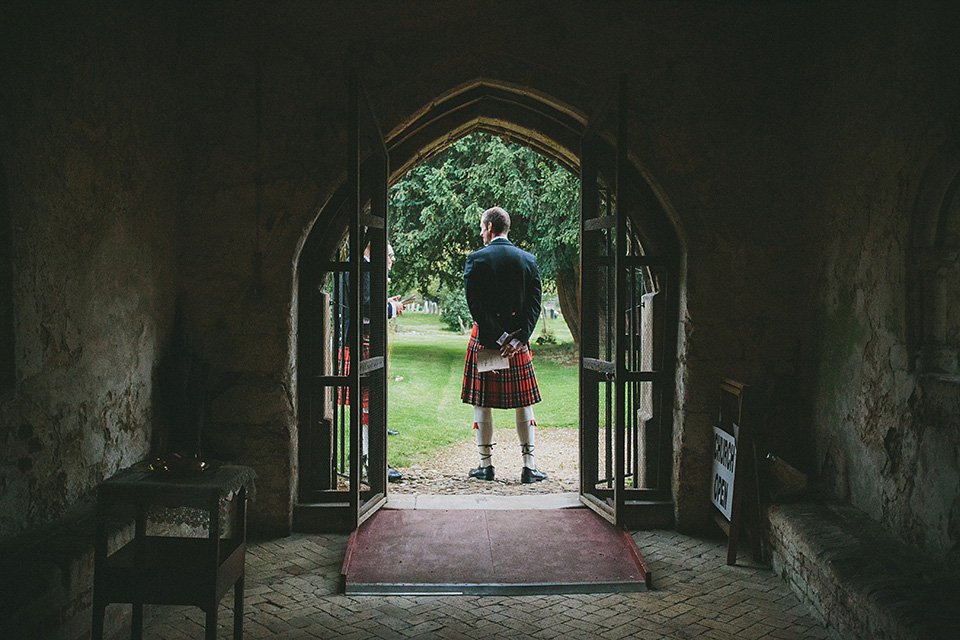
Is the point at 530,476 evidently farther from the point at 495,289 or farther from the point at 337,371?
the point at 337,371

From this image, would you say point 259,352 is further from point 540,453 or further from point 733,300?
point 540,453

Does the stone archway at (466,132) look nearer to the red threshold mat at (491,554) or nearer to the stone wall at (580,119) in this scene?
the stone wall at (580,119)

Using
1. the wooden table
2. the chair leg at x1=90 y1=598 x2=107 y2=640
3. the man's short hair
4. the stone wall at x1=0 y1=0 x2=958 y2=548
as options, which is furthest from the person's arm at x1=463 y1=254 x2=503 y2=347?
the chair leg at x1=90 y1=598 x2=107 y2=640

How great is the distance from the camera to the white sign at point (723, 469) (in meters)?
3.88

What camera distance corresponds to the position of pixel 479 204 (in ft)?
44.1

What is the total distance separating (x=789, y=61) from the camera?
14.1ft

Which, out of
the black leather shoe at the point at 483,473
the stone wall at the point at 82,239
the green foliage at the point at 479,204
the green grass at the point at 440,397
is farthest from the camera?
the green foliage at the point at 479,204

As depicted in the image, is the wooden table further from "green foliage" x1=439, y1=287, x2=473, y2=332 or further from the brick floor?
"green foliage" x1=439, y1=287, x2=473, y2=332

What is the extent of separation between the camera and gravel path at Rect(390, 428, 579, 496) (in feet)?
17.9

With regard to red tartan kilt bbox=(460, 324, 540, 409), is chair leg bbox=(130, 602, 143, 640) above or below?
below

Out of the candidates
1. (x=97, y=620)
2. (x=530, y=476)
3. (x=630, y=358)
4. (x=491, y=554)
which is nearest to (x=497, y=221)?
(x=630, y=358)

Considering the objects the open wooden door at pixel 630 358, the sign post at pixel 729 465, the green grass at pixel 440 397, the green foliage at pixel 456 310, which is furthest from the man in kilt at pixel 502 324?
the green foliage at pixel 456 310

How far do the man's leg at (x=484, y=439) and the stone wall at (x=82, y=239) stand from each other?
240cm

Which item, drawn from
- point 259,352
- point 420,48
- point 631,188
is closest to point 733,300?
point 631,188
